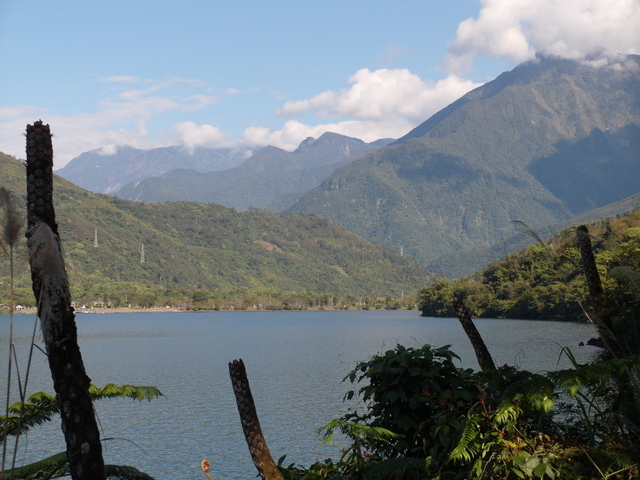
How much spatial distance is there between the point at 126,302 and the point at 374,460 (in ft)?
512

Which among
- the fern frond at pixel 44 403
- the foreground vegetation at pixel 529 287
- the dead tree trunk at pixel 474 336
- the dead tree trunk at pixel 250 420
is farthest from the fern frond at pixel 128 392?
the foreground vegetation at pixel 529 287

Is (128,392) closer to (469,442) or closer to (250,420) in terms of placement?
(250,420)

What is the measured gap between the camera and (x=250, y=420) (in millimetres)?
4051

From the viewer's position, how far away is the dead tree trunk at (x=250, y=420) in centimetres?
400

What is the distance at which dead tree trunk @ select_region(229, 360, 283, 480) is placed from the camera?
13.1ft

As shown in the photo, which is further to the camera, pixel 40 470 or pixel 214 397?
pixel 214 397

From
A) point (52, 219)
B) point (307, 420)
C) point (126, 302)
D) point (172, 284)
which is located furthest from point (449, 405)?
point (172, 284)

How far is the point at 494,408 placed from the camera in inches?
169

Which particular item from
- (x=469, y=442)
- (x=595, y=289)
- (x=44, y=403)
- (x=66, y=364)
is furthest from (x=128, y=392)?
(x=595, y=289)

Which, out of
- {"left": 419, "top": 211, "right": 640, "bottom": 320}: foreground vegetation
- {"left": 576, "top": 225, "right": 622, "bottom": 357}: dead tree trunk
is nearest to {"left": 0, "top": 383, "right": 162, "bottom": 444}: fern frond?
{"left": 576, "top": 225, "right": 622, "bottom": 357}: dead tree trunk

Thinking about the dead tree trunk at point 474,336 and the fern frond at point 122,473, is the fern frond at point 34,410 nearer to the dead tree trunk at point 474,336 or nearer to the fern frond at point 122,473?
the fern frond at point 122,473

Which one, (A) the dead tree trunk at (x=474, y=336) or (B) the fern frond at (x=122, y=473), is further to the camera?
(B) the fern frond at (x=122, y=473)

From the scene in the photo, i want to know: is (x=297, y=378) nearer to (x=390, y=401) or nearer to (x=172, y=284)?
(x=390, y=401)

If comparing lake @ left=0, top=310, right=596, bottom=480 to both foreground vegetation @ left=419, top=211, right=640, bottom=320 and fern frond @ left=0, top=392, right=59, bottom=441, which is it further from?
foreground vegetation @ left=419, top=211, right=640, bottom=320
